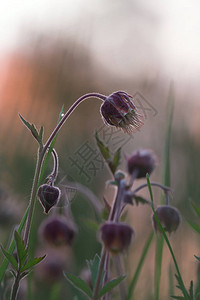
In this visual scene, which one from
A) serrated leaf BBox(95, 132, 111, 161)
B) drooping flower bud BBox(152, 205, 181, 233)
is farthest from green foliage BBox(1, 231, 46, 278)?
drooping flower bud BBox(152, 205, 181, 233)

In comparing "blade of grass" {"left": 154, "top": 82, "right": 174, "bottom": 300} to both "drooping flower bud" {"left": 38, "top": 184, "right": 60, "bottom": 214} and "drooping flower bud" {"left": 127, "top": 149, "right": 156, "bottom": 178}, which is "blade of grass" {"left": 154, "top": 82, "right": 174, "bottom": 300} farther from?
"drooping flower bud" {"left": 38, "top": 184, "right": 60, "bottom": 214}

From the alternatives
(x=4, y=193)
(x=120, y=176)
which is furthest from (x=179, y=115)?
(x=120, y=176)

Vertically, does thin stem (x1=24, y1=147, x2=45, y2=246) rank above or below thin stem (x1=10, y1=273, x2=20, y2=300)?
above

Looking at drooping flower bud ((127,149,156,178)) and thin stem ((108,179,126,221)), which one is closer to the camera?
thin stem ((108,179,126,221))

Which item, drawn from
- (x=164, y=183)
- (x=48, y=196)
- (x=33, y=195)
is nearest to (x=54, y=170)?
(x=48, y=196)

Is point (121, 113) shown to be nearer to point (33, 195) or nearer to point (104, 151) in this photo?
point (104, 151)

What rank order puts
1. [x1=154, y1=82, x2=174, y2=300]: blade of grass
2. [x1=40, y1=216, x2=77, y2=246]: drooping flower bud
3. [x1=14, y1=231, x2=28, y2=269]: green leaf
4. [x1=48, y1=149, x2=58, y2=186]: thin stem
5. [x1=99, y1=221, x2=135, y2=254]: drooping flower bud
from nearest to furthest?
[x1=14, y1=231, x2=28, y2=269]: green leaf
[x1=99, y1=221, x2=135, y2=254]: drooping flower bud
[x1=48, y1=149, x2=58, y2=186]: thin stem
[x1=154, y1=82, x2=174, y2=300]: blade of grass
[x1=40, y1=216, x2=77, y2=246]: drooping flower bud

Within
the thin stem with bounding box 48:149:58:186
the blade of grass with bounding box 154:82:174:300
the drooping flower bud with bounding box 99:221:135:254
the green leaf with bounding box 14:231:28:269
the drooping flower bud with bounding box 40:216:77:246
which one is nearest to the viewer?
the green leaf with bounding box 14:231:28:269
